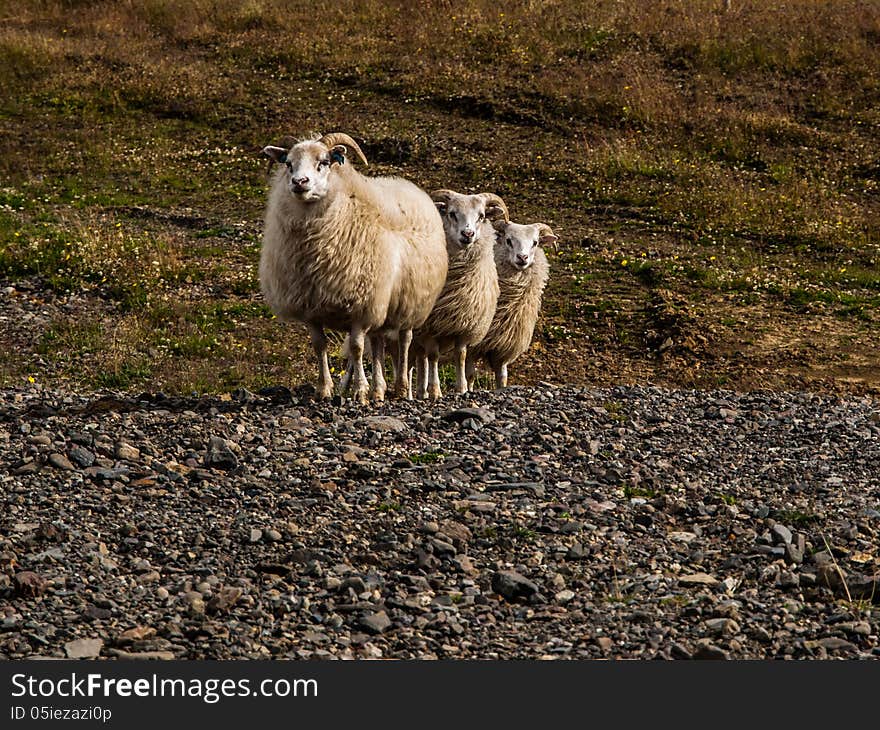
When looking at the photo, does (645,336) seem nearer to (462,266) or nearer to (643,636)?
(462,266)

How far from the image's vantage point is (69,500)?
8781mm

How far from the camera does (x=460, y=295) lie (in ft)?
46.9

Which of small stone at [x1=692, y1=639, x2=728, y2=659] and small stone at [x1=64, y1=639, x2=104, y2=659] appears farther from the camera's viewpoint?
small stone at [x1=692, y1=639, x2=728, y2=659]

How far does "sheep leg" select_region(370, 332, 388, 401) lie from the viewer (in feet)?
42.0

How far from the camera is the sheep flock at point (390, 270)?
1226cm

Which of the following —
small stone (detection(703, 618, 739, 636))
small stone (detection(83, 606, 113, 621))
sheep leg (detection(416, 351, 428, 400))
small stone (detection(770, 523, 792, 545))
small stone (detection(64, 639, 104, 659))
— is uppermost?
small stone (detection(770, 523, 792, 545))

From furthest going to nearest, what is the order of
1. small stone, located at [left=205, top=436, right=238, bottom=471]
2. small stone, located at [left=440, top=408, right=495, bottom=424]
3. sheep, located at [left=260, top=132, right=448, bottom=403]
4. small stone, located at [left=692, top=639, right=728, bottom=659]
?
sheep, located at [left=260, top=132, right=448, bottom=403] < small stone, located at [left=440, top=408, right=495, bottom=424] < small stone, located at [left=205, top=436, right=238, bottom=471] < small stone, located at [left=692, top=639, right=728, bottom=659]

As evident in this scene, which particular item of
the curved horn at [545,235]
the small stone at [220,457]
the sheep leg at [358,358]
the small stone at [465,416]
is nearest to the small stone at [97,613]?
the small stone at [220,457]

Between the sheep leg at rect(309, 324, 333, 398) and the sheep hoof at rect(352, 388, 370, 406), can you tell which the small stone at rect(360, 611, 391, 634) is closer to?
the sheep hoof at rect(352, 388, 370, 406)

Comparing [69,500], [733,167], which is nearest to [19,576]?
[69,500]

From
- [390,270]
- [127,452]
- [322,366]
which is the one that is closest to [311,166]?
[390,270]

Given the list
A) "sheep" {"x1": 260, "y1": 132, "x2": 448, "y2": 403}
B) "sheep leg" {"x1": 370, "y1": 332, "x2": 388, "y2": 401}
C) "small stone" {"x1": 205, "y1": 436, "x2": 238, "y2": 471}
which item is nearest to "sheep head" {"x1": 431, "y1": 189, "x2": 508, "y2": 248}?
"sheep" {"x1": 260, "y1": 132, "x2": 448, "y2": 403}

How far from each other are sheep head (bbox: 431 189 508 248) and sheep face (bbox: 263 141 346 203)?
2.35 m

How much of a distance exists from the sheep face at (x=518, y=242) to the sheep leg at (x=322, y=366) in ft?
11.8
